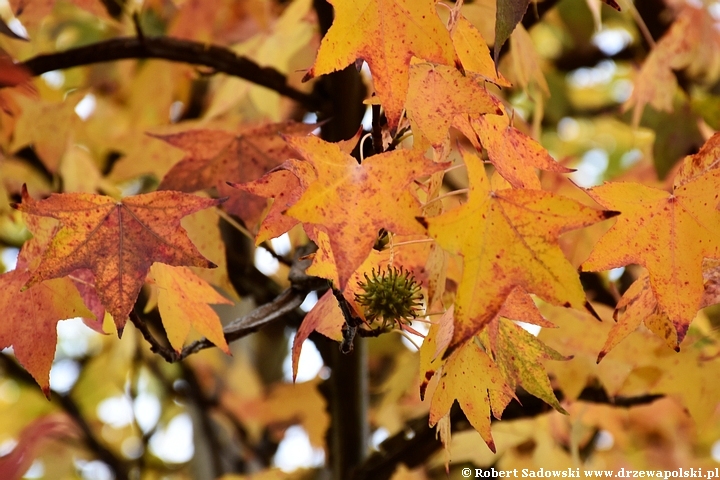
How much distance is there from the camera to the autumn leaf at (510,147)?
0.78 meters

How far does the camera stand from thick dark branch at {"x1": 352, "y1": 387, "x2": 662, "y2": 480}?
108 centimetres

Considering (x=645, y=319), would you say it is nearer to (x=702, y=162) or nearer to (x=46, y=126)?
(x=702, y=162)

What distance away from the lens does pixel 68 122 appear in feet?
4.40

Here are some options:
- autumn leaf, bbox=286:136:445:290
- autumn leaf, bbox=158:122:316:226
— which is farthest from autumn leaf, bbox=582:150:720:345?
autumn leaf, bbox=158:122:316:226

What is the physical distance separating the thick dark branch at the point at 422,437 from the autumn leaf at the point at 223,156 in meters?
0.48

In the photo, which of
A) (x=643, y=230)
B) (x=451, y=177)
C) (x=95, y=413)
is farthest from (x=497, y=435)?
(x=95, y=413)

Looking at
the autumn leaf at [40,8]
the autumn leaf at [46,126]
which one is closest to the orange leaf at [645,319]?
the autumn leaf at [40,8]

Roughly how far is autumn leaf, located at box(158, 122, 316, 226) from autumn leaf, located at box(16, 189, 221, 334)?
10.6 inches

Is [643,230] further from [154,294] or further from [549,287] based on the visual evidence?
[154,294]

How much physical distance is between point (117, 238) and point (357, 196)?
285 millimetres

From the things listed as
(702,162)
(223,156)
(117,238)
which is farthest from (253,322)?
(702,162)

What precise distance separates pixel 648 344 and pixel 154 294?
785mm

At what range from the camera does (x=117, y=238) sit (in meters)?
0.77

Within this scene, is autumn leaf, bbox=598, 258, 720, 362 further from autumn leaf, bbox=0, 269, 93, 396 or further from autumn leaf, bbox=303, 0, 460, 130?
autumn leaf, bbox=0, 269, 93, 396
